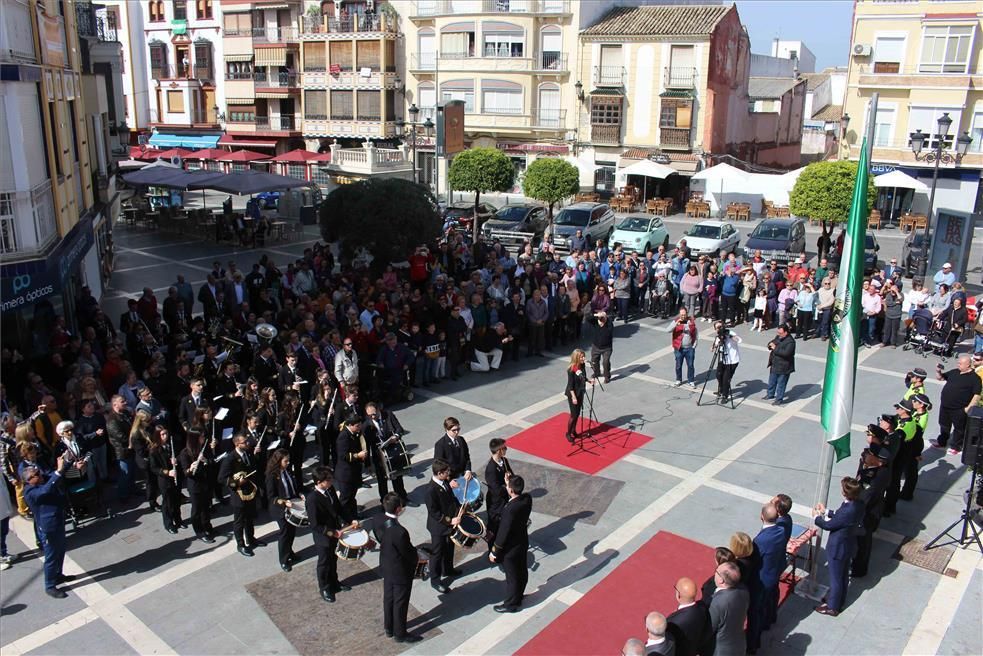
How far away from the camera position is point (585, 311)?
1723cm

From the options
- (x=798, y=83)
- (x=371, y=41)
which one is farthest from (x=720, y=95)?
(x=371, y=41)

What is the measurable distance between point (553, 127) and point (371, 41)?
1251 centimetres

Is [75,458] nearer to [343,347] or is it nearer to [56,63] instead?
[343,347]

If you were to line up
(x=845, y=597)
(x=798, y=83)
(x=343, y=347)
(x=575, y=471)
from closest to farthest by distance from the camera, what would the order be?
(x=845, y=597), (x=575, y=471), (x=343, y=347), (x=798, y=83)

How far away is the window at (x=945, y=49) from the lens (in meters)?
34.4

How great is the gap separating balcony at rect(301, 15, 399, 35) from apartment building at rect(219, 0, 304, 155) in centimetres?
109

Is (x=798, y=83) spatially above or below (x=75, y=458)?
above

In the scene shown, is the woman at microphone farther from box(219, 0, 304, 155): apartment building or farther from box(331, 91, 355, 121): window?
box(219, 0, 304, 155): apartment building

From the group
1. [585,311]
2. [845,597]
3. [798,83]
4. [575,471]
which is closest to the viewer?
[845,597]

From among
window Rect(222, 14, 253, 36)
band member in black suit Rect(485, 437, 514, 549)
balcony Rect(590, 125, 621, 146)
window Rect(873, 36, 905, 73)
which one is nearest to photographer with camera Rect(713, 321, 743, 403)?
band member in black suit Rect(485, 437, 514, 549)

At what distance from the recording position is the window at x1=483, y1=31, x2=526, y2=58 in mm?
44531

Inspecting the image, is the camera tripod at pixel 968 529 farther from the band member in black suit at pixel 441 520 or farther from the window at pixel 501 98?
the window at pixel 501 98

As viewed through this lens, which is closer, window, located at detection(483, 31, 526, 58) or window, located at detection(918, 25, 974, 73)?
window, located at detection(918, 25, 974, 73)

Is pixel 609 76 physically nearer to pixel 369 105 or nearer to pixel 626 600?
pixel 369 105
